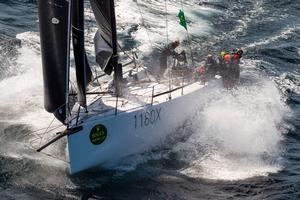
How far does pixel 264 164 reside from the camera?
13492 millimetres

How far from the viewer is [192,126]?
15.5 metres

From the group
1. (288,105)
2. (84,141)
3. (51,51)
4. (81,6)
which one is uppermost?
(81,6)

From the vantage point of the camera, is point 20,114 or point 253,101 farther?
point 253,101

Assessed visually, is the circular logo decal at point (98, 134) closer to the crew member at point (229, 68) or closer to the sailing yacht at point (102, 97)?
the sailing yacht at point (102, 97)

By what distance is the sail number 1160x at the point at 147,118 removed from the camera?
43.5 feet

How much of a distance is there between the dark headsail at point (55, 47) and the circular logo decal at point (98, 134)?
3.43 ft

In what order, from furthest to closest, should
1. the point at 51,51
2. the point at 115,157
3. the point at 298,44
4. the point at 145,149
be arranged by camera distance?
the point at 298,44, the point at 145,149, the point at 115,157, the point at 51,51

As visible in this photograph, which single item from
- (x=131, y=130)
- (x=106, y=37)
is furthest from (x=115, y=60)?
(x=131, y=130)

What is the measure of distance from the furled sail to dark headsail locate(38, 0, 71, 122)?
220cm

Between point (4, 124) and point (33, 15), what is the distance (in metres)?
10.9

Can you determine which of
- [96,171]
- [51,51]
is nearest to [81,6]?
[51,51]

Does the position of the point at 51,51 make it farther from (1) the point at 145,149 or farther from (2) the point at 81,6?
(1) the point at 145,149

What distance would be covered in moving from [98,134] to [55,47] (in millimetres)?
2413

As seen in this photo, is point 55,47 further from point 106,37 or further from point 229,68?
point 229,68
